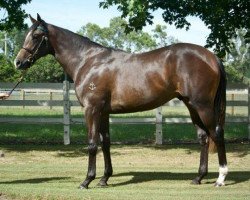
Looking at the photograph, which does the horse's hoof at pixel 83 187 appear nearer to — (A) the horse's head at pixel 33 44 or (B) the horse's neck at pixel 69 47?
(B) the horse's neck at pixel 69 47

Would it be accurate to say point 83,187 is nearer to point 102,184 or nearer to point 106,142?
point 102,184

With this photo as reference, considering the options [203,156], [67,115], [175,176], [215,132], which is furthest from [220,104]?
[67,115]

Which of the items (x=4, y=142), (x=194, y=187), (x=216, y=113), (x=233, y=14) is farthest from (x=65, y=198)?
(x=233, y=14)

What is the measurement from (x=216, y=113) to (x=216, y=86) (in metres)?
0.41

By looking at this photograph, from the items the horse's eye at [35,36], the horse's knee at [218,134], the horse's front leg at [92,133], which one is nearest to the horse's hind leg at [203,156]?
the horse's knee at [218,134]

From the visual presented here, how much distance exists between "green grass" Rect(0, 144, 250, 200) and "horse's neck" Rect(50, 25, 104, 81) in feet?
6.19

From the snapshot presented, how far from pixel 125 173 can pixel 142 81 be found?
2274 millimetres

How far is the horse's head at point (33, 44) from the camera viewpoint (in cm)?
734

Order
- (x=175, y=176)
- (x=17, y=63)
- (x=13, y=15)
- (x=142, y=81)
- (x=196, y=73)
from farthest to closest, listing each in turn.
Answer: (x=13, y=15), (x=175, y=176), (x=17, y=63), (x=142, y=81), (x=196, y=73)

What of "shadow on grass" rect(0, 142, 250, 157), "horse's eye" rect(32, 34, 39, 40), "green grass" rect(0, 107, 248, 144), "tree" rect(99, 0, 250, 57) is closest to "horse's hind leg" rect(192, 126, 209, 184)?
"horse's eye" rect(32, 34, 39, 40)

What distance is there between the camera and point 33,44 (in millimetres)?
7391

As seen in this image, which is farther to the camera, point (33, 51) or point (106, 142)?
point (106, 142)

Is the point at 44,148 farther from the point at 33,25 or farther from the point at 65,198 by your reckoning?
the point at 65,198

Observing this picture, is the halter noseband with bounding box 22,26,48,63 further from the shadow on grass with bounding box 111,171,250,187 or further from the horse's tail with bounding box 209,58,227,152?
A: the horse's tail with bounding box 209,58,227,152
